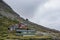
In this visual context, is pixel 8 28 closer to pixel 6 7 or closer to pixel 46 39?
pixel 46 39

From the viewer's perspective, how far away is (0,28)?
281 ft

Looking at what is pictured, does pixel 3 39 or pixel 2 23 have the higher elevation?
pixel 2 23

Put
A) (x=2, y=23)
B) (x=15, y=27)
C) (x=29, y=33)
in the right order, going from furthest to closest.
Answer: (x=2, y=23)
(x=15, y=27)
(x=29, y=33)

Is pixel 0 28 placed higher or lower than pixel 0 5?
lower

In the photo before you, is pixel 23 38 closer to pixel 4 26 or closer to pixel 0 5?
pixel 4 26

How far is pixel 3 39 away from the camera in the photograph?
64688 millimetres

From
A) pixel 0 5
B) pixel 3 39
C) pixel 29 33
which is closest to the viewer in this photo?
pixel 3 39

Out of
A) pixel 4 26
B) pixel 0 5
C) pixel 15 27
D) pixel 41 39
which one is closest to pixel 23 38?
pixel 41 39

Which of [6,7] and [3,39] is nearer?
[3,39]

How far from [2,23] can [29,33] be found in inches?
945

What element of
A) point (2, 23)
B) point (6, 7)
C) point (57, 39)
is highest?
point (6, 7)

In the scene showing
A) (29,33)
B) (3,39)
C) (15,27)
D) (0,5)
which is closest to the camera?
(3,39)

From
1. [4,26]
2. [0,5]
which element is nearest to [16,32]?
[4,26]

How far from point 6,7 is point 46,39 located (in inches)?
Result: 2896
